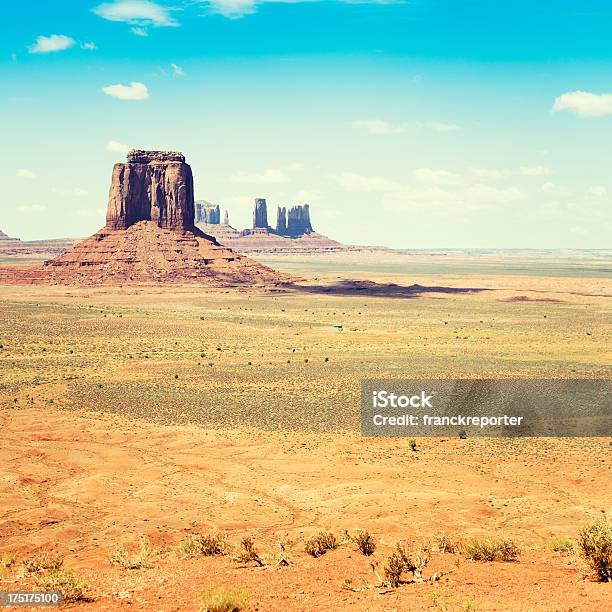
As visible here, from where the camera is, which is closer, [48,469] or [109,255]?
[48,469]

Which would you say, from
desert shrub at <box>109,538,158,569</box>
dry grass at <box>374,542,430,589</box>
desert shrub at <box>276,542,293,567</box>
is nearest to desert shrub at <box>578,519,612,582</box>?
dry grass at <box>374,542,430,589</box>

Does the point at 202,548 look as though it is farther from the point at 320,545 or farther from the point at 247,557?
the point at 320,545

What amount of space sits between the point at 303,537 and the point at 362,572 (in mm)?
3919

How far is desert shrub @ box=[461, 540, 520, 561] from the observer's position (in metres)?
13.6

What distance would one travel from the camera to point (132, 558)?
46.1ft

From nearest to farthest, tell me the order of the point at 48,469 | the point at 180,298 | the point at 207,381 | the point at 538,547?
the point at 538,547 < the point at 48,469 < the point at 207,381 < the point at 180,298

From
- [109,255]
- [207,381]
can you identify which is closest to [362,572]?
[207,381]

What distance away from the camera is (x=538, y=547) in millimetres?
15250

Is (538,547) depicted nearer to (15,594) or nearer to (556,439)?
(15,594)

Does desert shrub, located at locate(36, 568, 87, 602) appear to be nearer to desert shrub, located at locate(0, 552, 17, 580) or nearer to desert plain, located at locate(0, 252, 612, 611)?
desert plain, located at locate(0, 252, 612, 611)

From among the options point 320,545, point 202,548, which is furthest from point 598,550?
point 202,548
